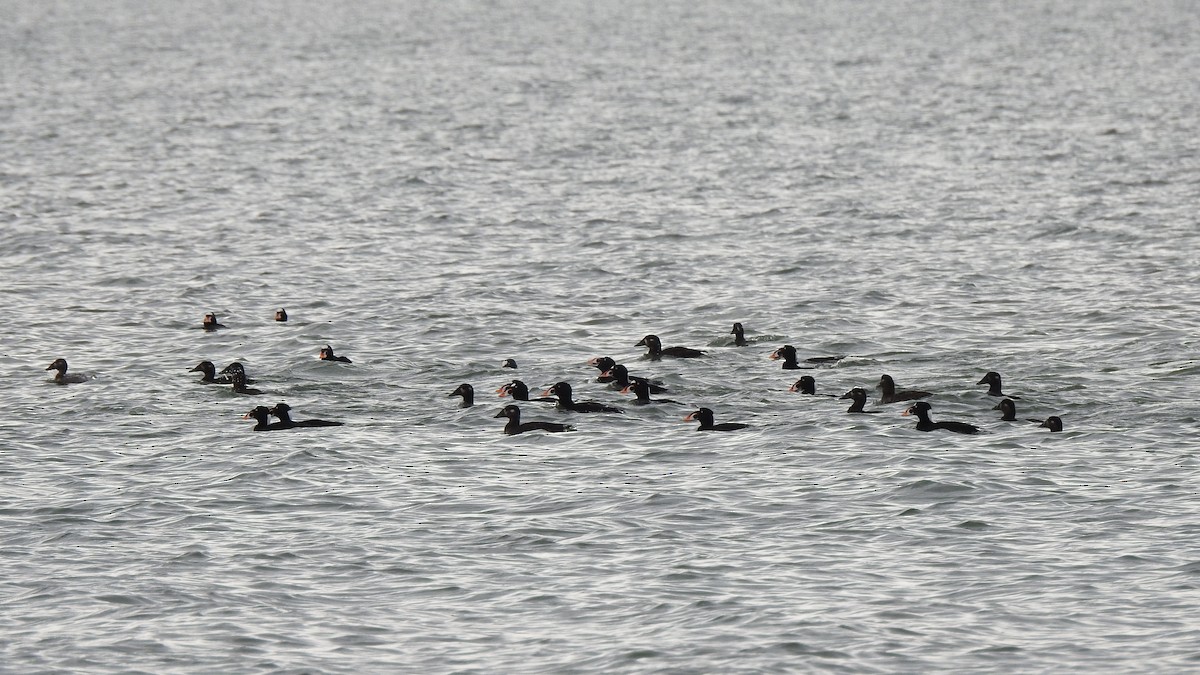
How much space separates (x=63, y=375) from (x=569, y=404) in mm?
8210

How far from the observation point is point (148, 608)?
61.9 feet

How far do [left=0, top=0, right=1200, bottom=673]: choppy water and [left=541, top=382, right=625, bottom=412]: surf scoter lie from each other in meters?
0.29

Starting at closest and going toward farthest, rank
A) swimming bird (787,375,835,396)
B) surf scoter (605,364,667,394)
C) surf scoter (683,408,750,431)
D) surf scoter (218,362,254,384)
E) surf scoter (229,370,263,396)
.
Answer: surf scoter (683,408,750,431) → swimming bird (787,375,835,396) → surf scoter (605,364,667,394) → surf scoter (229,370,263,396) → surf scoter (218,362,254,384)

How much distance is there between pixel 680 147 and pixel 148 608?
3842 centimetres

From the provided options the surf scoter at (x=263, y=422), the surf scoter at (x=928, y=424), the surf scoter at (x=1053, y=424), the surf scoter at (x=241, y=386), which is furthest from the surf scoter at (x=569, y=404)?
the surf scoter at (x=1053, y=424)

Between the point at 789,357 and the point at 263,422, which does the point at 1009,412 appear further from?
the point at 263,422

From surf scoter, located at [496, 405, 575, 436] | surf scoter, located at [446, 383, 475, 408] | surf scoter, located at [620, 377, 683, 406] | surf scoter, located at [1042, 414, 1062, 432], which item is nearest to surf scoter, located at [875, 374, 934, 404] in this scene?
surf scoter, located at [1042, 414, 1062, 432]

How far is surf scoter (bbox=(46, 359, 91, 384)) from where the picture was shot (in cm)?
2814

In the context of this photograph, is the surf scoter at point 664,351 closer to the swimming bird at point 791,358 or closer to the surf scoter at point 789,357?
the swimming bird at point 791,358

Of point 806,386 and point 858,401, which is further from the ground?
point 806,386

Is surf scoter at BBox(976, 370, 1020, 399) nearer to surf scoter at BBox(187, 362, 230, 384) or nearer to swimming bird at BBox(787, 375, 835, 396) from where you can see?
swimming bird at BBox(787, 375, 835, 396)

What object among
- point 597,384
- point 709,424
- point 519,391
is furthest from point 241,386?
point 709,424

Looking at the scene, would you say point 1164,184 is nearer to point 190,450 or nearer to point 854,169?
point 854,169

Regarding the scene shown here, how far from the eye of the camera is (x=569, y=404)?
26.5m
